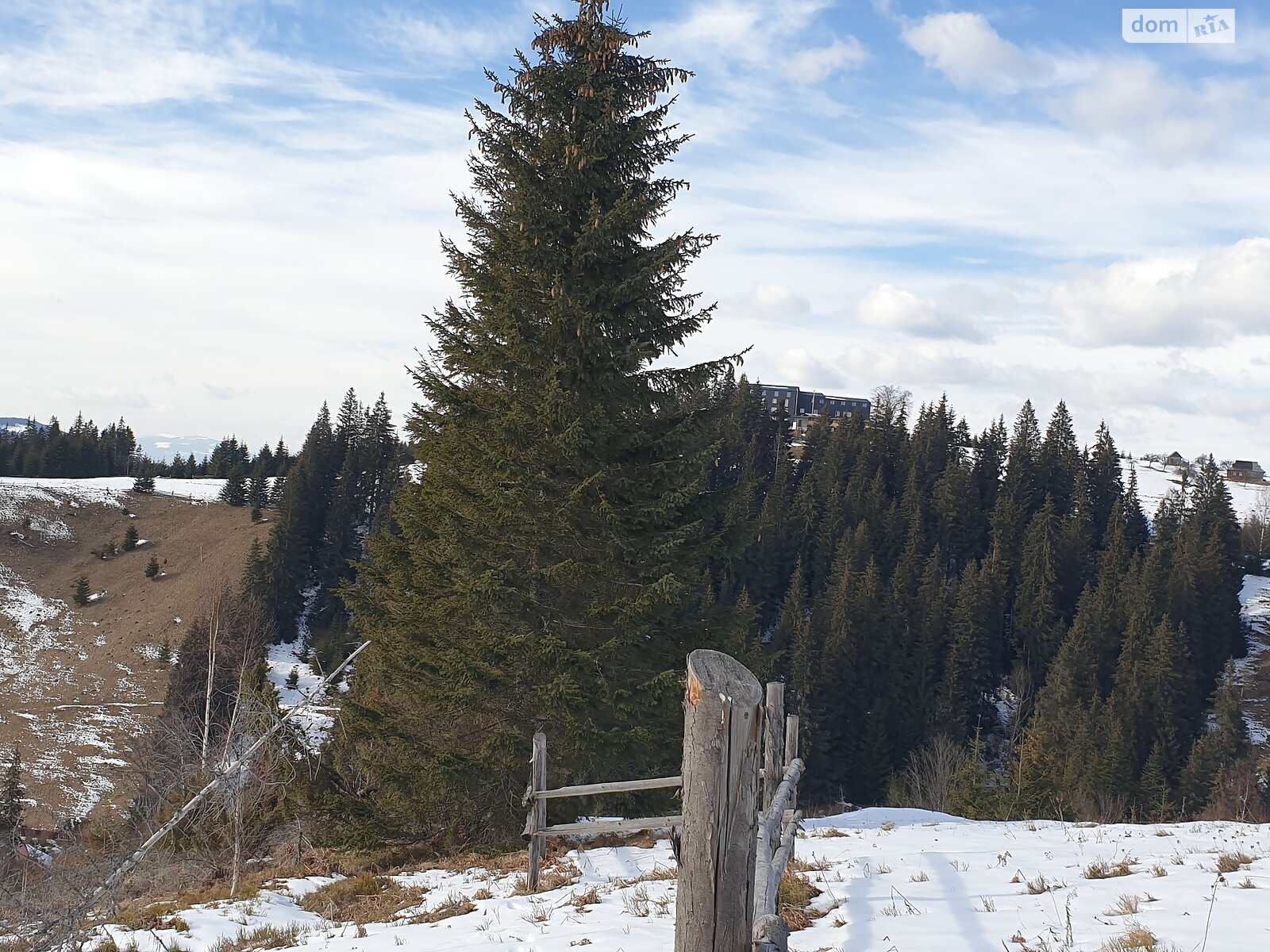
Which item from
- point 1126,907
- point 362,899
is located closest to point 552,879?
point 362,899

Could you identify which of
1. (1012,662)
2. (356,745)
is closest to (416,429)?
(356,745)

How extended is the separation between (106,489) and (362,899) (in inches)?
4027

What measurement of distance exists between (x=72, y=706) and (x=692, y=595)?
2232 inches

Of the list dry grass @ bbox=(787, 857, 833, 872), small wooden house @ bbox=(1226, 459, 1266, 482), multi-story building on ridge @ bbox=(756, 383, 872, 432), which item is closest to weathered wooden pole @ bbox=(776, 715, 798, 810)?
dry grass @ bbox=(787, 857, 833, 872)

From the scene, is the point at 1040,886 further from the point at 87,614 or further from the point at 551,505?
the point at 87,614

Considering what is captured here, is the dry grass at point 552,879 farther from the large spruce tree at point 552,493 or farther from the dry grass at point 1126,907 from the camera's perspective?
the dry grass at point 1126,907

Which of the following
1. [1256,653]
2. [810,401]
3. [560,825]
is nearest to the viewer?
[560,825]

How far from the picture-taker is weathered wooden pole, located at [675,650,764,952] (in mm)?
3266

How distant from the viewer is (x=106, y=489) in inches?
3752

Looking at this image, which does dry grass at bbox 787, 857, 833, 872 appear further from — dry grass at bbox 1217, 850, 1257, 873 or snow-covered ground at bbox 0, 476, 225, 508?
snow-covered ground at bbox 0, 476, 225, 508

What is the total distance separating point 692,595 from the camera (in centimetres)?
1269

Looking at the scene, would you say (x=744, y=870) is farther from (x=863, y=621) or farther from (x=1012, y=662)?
(x=1012, y=662)

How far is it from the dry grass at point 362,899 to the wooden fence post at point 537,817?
3.79 ft

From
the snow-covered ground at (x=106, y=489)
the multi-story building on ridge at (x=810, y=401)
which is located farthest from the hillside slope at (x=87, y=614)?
the multi-story building on ridge at (x=810, y=401)
